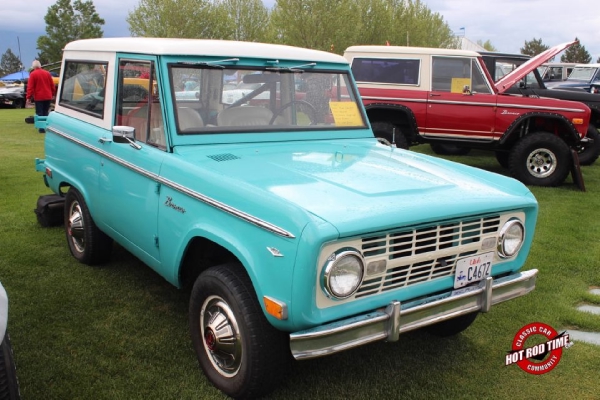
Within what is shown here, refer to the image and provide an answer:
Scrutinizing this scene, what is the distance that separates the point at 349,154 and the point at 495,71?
7705mm

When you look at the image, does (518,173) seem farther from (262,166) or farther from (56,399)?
(56,399)

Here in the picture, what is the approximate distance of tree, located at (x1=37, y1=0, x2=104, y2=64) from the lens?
53.3m

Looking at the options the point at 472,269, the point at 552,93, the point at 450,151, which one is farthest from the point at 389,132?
the point at 472,269

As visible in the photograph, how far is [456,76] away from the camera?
8.73m

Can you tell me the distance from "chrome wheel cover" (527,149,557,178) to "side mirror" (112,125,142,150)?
264 inches

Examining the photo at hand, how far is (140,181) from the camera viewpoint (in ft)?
11.5

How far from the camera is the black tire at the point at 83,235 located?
175 inches

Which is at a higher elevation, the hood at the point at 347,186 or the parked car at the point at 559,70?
the parked car at the point at 559,70

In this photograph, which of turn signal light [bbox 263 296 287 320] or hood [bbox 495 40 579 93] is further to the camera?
hood [bbox 495 40 579 93]

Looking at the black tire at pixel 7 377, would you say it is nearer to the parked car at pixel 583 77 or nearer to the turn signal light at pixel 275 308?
the turn signal light at pixel 275 308

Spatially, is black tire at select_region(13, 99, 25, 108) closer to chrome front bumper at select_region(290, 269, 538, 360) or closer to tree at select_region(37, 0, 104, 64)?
chrome front bumper at select_region(290, 269, 538, 360)

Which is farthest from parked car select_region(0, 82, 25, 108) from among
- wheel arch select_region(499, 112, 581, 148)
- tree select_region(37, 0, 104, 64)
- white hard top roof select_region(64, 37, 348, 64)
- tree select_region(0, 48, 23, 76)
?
tree select_region(0, 48, 23, 76)

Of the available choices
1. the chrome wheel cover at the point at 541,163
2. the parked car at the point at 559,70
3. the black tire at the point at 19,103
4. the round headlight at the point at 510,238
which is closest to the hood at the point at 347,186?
the round headlight at the point at 510,238

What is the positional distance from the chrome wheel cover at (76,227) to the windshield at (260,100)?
1626 mm
